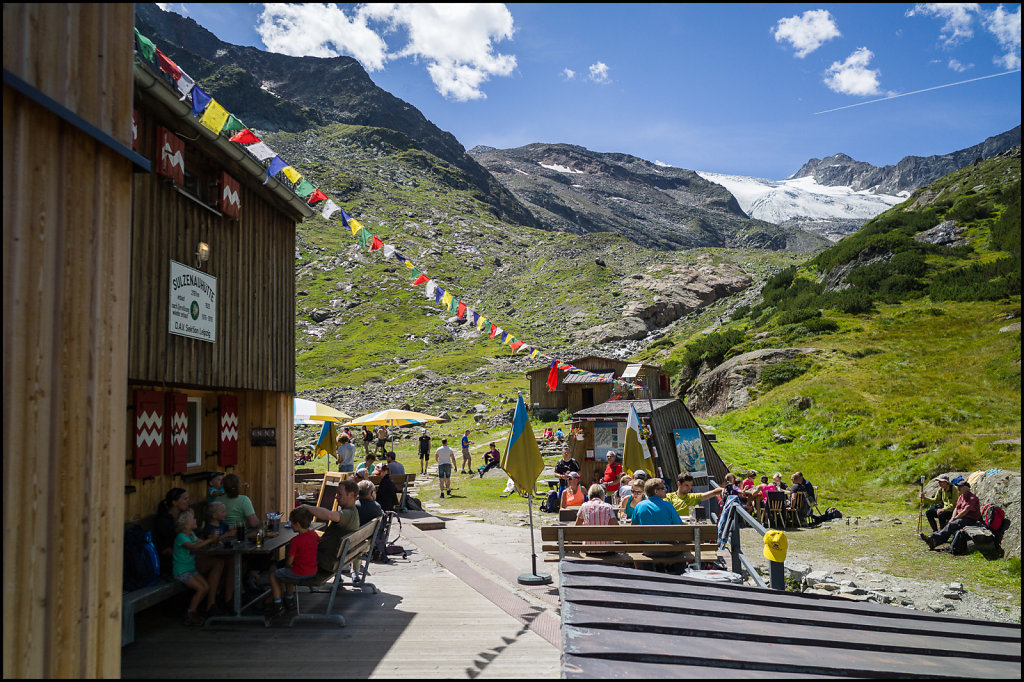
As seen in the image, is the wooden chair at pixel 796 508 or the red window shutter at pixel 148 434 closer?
the red window shutter at pixel 148 434

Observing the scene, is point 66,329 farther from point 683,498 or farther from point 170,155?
point 683,498

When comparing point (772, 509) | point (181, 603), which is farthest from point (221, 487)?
point (772, 509)

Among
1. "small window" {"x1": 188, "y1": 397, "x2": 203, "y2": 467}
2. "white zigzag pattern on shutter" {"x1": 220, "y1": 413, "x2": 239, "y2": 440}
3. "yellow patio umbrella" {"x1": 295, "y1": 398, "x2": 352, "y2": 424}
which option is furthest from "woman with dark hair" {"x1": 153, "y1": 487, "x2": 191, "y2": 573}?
"yellow patio umbrella" {"x1": 295, "y1": 398, "x2": 352, "y2": 424}

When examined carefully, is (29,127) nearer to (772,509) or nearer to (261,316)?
(261,316)

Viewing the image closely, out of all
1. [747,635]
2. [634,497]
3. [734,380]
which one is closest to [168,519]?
[634,497]

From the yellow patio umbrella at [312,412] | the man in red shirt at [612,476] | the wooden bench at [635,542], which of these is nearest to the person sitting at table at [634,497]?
the wooden bench at [635,542]

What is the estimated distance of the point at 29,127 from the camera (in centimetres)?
299

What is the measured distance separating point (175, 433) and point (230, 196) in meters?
3.19

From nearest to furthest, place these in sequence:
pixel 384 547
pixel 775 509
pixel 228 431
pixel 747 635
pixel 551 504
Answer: pixel 747 635, pixel 228 431, pixel 384 547, pixel 775 509, pixel 551 504

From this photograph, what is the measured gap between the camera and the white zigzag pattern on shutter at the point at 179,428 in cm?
811

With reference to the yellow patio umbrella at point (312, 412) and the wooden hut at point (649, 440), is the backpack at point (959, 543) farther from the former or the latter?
the yellow patio umbrella at point (312, 412)

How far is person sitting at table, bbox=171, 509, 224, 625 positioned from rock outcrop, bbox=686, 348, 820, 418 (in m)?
23.7

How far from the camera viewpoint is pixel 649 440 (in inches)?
642

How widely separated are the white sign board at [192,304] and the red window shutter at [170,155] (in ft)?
3.31
